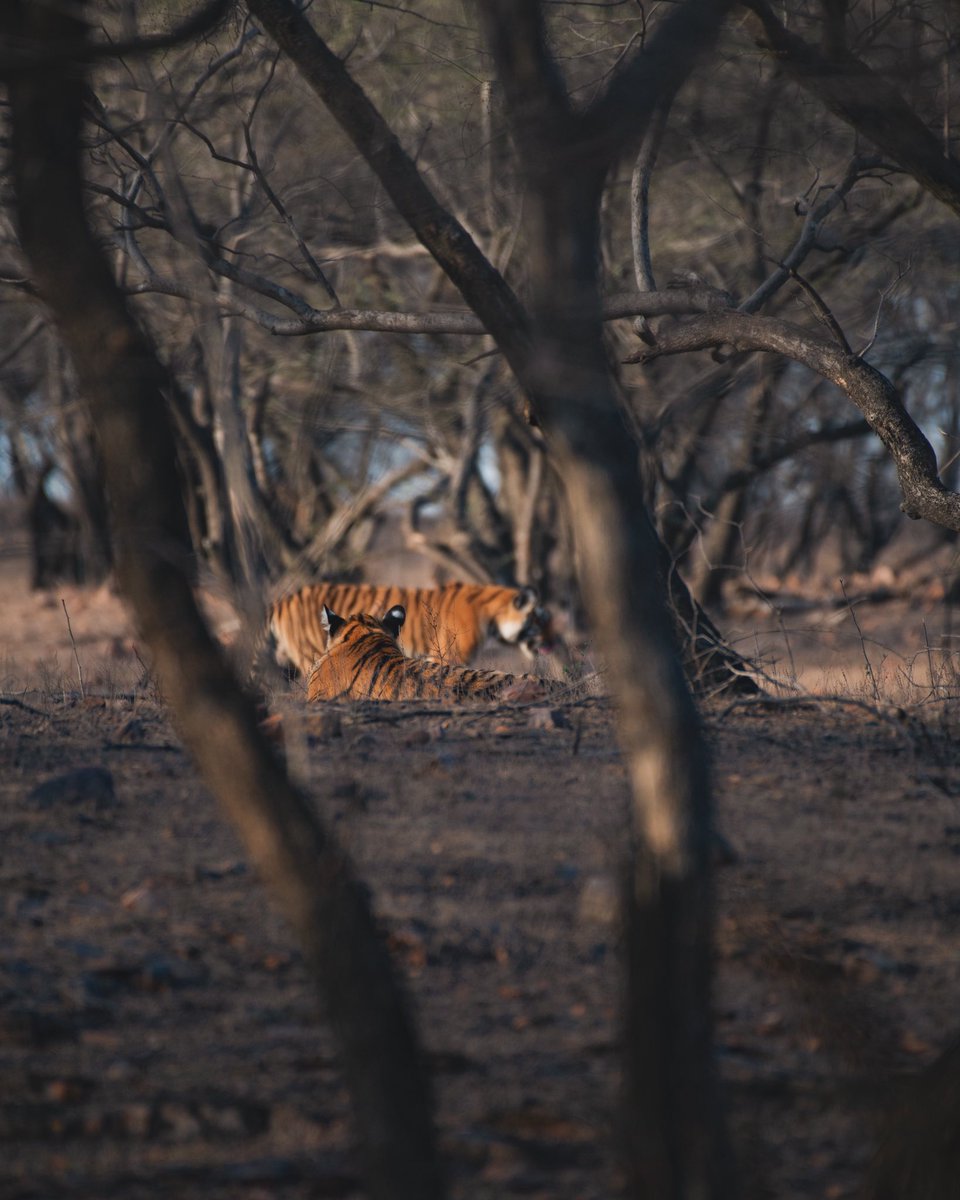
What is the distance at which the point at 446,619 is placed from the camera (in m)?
12.9

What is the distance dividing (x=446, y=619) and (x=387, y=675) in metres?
4.85

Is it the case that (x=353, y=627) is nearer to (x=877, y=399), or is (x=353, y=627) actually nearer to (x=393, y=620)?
(x=393, y=620)

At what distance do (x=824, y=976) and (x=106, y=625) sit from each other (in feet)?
53.5

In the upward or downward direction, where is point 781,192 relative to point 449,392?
upward

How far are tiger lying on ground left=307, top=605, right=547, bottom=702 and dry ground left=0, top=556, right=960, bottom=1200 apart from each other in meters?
1.60

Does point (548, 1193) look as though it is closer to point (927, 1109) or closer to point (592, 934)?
point (927, 1109)

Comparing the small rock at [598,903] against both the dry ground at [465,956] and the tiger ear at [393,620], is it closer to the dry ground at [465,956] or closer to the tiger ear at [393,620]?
the dry ground at [465,956]

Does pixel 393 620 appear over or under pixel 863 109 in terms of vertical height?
under

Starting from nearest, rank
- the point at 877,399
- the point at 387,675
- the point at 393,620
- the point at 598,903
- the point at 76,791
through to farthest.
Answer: the point at 598,903 → the point at 76,791 → the point at 877,399 → the point at 387,675 → the point at 393,620

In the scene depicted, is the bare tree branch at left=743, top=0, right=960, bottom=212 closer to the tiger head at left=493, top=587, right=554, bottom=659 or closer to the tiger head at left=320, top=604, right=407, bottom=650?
the tiger head at left=320, top=604, right=407, bottom=650

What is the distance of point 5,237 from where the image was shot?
7535 mm

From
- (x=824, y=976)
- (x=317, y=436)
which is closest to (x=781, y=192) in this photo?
(x=317, y=436)

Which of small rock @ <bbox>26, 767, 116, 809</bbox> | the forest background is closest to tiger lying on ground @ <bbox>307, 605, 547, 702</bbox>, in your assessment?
the forest background

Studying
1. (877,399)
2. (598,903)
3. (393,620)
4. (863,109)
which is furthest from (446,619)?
(598,903)
